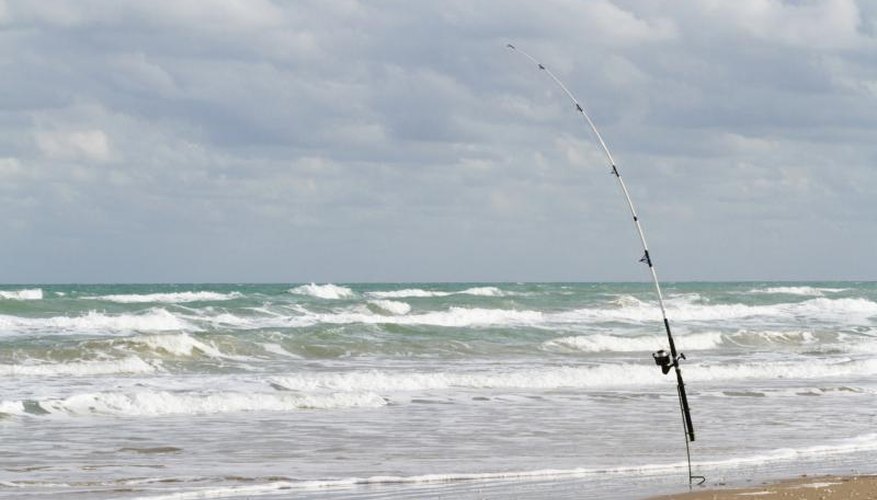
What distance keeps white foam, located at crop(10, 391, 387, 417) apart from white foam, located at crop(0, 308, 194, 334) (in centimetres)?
1488

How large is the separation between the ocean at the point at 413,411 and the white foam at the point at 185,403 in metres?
0.03

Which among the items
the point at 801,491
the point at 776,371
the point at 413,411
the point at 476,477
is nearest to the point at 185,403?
the point at 413,411

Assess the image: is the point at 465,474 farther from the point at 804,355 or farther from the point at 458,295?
the point at 458,295

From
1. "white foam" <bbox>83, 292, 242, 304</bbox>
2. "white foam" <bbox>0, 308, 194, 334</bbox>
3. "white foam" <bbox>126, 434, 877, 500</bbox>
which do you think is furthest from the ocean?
"white foam" <bbox>83, 292, 242, 304</bbox>

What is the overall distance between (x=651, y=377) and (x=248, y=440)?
9.48 m

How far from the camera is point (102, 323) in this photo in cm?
3222

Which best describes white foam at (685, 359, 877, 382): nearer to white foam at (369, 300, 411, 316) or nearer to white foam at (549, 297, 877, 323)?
white foam at (549, 297, 877, 323)

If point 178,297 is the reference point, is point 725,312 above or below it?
below

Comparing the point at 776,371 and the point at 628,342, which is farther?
the point at 628,342

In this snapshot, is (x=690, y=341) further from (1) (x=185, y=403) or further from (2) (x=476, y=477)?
(2) (x=476, y=477)

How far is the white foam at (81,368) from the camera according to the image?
760 inches

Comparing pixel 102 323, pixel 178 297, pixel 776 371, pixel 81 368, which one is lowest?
pixel 776 371

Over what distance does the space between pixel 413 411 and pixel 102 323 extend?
19346 mm

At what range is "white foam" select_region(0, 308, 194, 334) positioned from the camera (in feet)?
98.8
